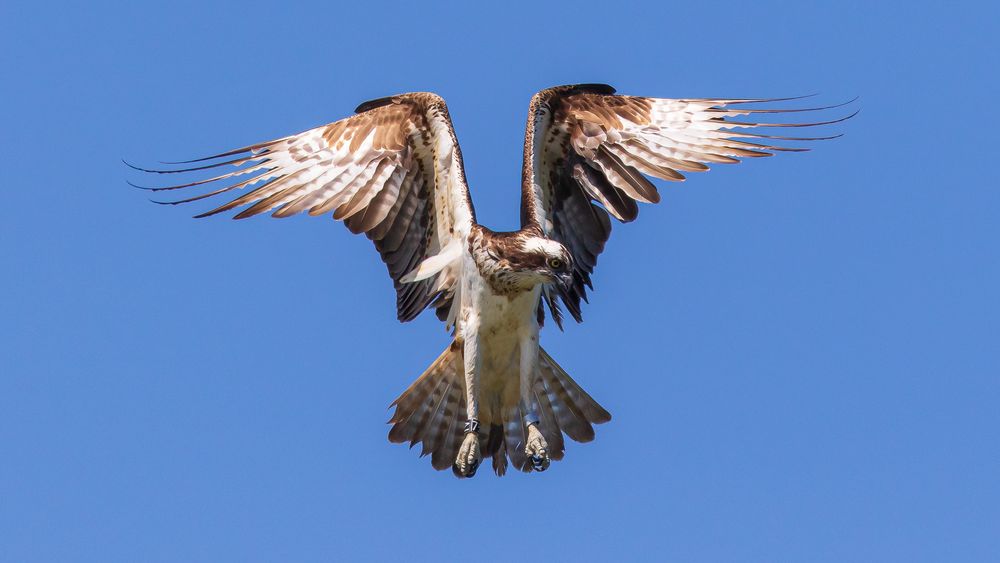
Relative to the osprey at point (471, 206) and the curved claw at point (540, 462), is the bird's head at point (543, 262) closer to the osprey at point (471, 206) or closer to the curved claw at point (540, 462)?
the osprey at point (471, 206)

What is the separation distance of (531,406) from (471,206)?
1.73 metres

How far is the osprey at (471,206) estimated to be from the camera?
11.2 metres

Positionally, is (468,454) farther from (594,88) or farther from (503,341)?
(594,88)

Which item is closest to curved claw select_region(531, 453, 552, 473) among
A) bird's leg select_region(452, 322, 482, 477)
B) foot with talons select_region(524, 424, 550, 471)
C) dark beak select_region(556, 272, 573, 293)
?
foot with talons select_region(524, 424, 550, 471)

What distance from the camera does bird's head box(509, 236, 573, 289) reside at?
10.5 m

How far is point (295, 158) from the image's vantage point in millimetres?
11633

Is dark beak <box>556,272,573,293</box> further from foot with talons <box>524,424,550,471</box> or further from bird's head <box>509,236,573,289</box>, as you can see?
foot with talons <box>524,424,550,471</box>

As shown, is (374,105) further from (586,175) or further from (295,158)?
(586,175)

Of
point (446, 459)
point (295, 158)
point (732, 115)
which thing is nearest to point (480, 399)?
point (446, 459)

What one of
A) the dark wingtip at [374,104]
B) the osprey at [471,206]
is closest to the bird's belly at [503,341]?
the osprey at [471,206]

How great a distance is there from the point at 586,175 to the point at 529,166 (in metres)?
0.71

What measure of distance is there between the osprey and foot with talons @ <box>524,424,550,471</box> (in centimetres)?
1

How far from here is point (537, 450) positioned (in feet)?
36.8

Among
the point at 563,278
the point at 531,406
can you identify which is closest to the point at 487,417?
the point at 531,406
